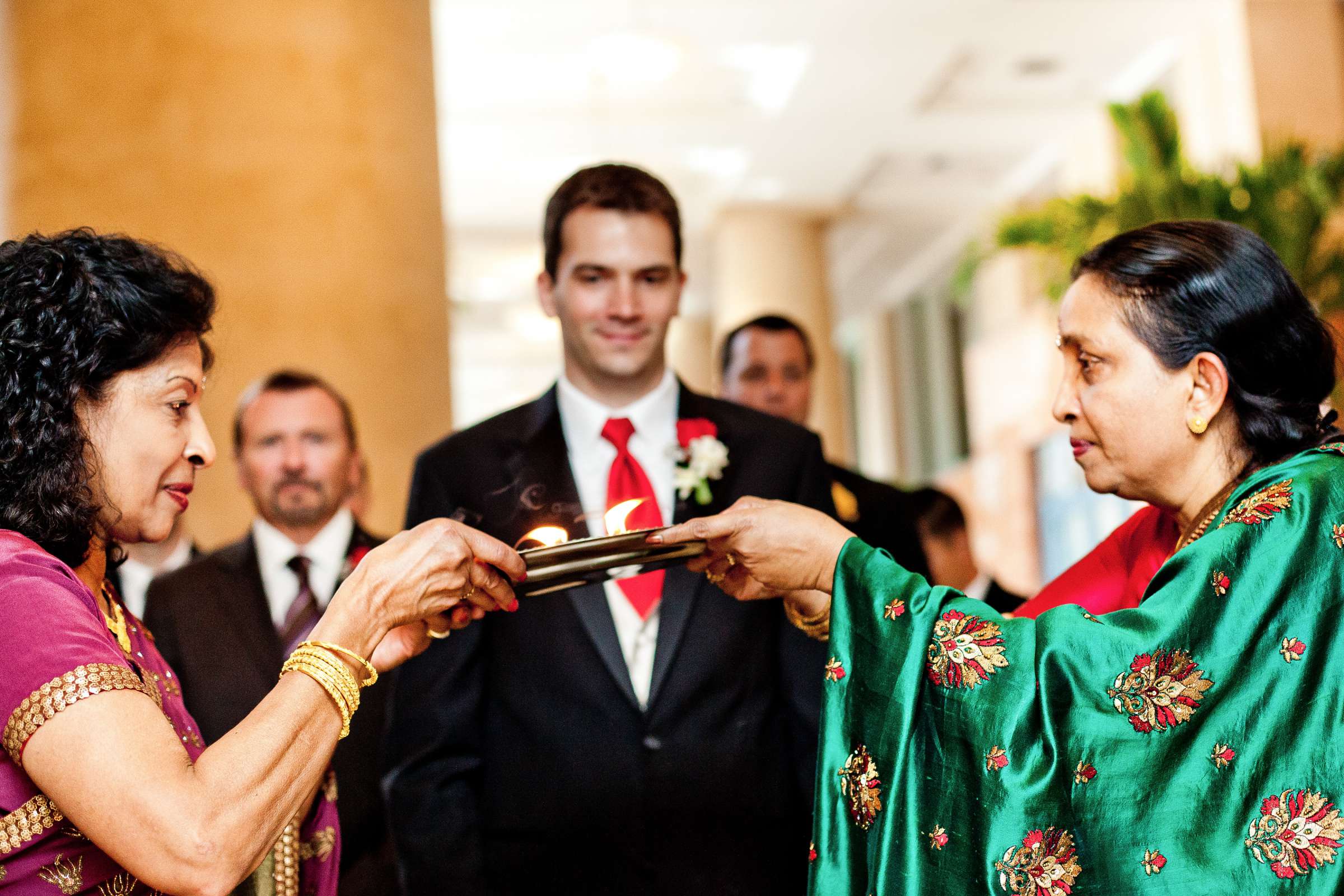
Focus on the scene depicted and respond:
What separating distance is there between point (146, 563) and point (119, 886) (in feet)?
8.74

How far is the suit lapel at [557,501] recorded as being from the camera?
106 inches

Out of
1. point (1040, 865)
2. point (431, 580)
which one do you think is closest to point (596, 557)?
point (431, 580)

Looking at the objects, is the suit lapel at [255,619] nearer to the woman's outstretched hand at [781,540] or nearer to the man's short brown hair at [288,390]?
the man's short brown hair at [288,390]

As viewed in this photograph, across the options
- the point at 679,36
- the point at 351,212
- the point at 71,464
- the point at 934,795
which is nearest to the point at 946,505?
the point at 351,212

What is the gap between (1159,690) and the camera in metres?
1.96

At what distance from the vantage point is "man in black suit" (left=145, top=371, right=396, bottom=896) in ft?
10.4

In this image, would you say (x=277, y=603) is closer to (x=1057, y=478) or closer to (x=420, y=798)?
(x=420, y=798)

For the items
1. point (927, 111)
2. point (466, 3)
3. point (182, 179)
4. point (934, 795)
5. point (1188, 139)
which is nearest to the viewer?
point (934, 795)

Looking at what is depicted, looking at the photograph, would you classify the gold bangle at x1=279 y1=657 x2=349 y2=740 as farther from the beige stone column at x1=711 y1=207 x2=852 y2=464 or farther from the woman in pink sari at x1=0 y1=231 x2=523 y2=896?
the beige stone column at x1=711 y1=207 x2=852 y2=464

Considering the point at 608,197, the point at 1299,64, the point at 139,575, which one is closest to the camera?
the point at 608,197

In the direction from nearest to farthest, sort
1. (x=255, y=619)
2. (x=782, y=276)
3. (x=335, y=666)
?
(x=335, y=666) → (x=255, y=619) → (x=782, y=276)

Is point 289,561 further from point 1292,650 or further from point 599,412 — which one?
point 1292,650

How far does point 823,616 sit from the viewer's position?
8.21 ft

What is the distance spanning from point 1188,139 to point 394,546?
994 cm
